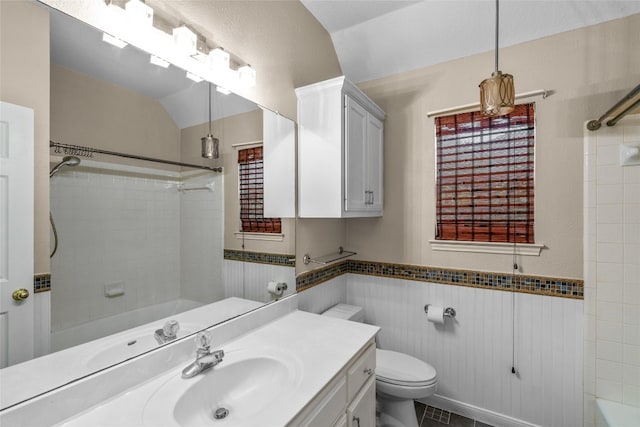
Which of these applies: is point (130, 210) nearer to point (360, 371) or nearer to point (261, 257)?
point (261, 257)

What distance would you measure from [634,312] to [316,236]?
179 centimetres

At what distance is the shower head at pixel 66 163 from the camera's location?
82cm

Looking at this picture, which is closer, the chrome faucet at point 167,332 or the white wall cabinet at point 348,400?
the white wall cabinet at point 348,400

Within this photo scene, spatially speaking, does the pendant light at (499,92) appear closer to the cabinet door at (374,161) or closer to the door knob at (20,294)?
the cabinet door at (374,161)

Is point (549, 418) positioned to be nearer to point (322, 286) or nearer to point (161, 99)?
point (322, 286)

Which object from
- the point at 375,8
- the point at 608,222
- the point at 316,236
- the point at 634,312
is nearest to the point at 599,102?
the point at 608,222

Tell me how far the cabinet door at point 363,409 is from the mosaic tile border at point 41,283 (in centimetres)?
110

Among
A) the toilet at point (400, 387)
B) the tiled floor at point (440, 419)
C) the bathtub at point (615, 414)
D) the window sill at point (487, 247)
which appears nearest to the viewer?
the bathtub at point (615, 414)

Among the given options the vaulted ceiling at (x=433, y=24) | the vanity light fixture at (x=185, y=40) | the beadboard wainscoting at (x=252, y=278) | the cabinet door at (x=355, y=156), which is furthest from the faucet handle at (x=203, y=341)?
the vaulted ceiling at (x=433, y=24)

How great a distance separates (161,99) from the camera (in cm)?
110

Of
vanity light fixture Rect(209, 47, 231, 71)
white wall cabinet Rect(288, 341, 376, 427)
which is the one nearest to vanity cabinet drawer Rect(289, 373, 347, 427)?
white wall cabinet Rect(288, 341, 376, 427)

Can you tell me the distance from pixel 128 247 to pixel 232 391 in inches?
24.2

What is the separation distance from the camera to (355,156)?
6.03ft

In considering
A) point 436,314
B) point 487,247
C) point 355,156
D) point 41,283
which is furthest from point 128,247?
point 487,247
